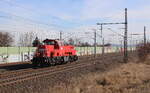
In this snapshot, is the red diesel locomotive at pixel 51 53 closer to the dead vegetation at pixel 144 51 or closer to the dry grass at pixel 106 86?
the dead vegetation at pixel 144 51

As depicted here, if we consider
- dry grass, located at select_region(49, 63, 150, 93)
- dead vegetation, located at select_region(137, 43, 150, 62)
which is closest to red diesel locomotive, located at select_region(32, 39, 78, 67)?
dead vegetation, located at select_region(137, 43, 150, 62)

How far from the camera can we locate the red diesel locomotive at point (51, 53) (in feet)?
90.8

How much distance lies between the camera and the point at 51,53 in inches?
1137

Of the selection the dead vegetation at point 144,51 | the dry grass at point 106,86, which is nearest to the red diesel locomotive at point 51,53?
the dead vegetation at point 144,51

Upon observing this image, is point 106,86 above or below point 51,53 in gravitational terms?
below

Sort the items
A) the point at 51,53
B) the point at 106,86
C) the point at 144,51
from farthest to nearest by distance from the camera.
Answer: the point at 144,51 → the point at 51,53 → the point at 106,86

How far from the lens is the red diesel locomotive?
2767 centimetres

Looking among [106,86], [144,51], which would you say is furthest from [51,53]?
[106,86]

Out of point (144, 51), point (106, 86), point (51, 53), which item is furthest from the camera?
point (144, 51)

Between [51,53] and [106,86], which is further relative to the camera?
[51,53]

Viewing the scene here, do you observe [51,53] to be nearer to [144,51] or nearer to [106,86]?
[144,51]

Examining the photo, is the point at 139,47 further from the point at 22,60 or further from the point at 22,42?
the point at 22,42

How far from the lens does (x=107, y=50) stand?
9000cm

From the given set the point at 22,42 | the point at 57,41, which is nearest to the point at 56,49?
the point at 57,41
